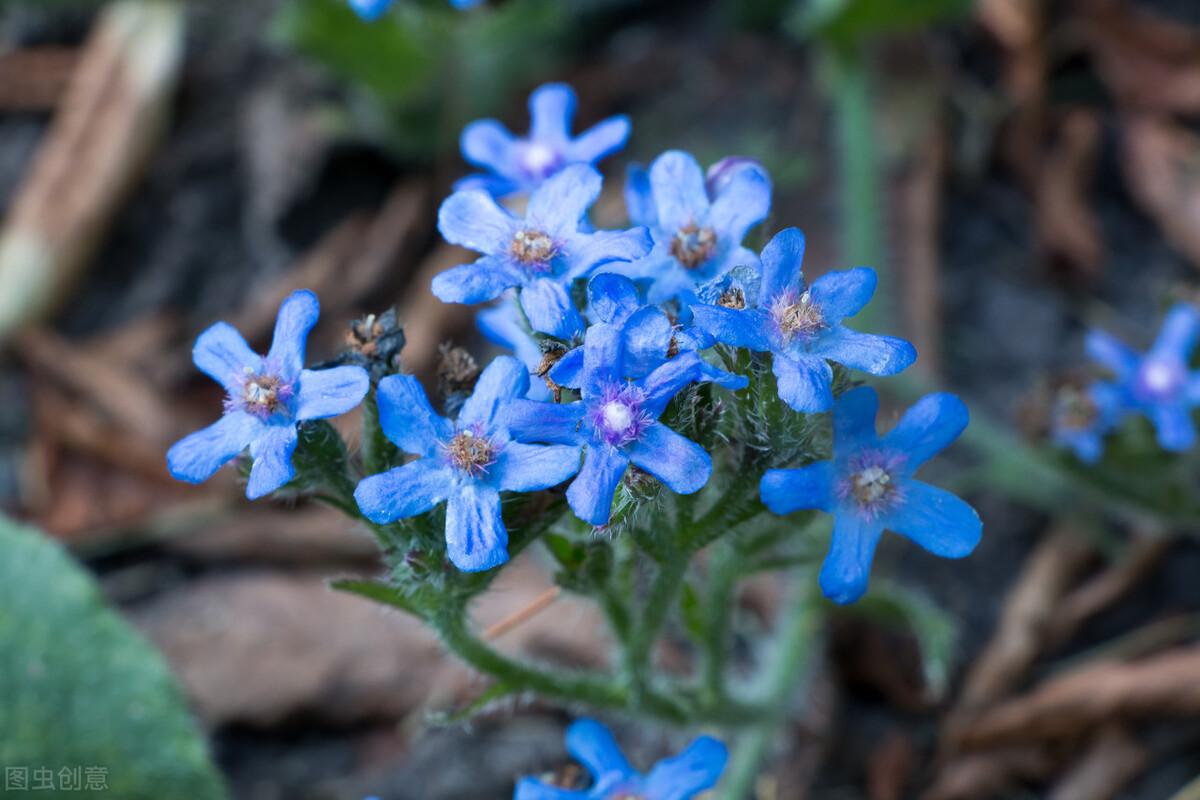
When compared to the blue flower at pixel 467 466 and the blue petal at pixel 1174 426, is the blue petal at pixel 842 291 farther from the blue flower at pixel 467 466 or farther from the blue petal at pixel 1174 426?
the blue petal at pixel 1174 426

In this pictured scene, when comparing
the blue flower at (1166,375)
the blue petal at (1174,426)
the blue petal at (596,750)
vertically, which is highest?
the blue petal at (596,750)

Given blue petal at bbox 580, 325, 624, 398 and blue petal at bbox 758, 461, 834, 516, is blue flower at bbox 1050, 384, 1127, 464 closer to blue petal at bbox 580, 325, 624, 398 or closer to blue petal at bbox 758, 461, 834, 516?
blue petal at bbox 758, 461, 834, 516

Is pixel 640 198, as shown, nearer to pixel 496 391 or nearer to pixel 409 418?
pixel 496 391

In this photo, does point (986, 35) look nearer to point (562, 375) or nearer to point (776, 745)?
point (776, 745)

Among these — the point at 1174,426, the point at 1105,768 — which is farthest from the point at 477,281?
the point at 1105,768

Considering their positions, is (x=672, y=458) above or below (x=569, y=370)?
below

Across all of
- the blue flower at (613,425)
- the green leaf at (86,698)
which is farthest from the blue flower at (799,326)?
the green leaf at (86,698)

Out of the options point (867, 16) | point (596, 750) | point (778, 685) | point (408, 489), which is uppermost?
point (408, 489)
